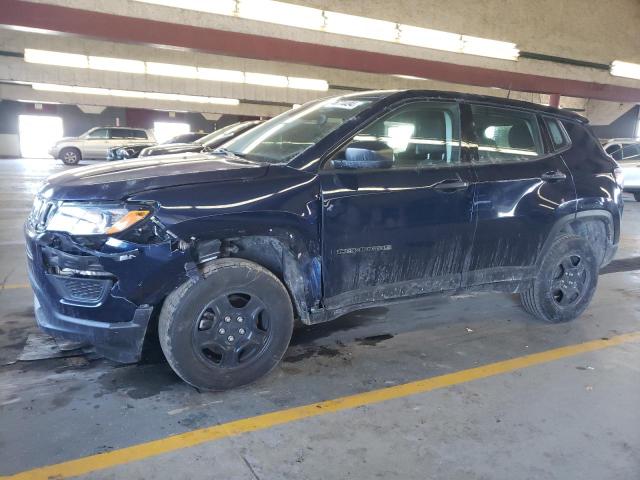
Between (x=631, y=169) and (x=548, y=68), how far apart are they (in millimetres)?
3973

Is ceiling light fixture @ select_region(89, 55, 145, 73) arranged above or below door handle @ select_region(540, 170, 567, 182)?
above

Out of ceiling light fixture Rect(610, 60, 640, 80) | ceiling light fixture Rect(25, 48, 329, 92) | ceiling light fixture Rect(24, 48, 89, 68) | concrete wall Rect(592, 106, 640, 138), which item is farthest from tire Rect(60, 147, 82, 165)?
concrete wall Rect(592, 106, 640, 138)

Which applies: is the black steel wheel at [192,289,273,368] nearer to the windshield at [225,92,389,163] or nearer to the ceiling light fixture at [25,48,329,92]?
the windshield at [225,92,389,163]

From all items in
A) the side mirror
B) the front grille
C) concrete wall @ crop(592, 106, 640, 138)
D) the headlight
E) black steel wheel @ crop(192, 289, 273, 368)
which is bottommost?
black steel wheel @ crop(192, 289, 273, 368)

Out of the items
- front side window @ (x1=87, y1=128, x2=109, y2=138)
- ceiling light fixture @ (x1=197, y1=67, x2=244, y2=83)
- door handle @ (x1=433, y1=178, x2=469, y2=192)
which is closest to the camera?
door handle @ (x1=433, y1=178, x2=469, y2=192)

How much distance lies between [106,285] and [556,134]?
11.8 ft

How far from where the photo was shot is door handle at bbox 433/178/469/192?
11.4 feet

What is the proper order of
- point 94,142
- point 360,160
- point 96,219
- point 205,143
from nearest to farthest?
point 96,219, point 360,160, point 205,143, point 94,142

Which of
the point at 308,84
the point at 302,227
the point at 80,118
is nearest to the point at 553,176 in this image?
the point at 302,227

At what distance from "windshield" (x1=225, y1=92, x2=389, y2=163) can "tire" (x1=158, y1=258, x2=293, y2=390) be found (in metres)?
0.80

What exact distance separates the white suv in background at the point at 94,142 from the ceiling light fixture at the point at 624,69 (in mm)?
17740

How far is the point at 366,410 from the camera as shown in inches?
113

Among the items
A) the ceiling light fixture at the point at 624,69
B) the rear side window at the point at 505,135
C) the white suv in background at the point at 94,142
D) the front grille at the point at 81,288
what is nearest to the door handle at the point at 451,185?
the rear side window at the point at 505,135

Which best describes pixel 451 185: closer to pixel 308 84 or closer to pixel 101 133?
pixel 308 84
